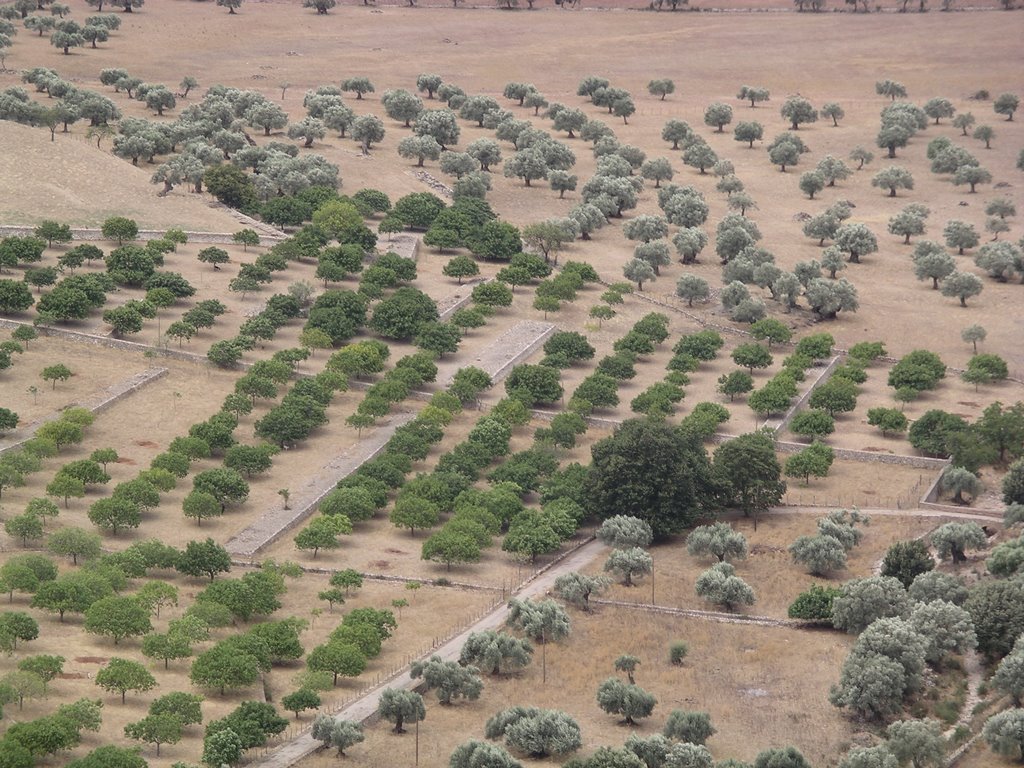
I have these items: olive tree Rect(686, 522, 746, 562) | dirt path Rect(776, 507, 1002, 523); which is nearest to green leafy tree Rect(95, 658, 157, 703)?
olive tree Rect(686, 522, 746, 562)

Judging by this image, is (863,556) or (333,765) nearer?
(333,765)

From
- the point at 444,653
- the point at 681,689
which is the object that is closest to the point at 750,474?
the point at 681,689

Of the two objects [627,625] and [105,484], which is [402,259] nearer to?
[105,484]

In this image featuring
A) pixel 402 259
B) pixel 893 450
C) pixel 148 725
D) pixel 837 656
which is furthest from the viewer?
pixel 402 259

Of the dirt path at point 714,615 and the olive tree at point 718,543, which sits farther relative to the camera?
the olive tree at point 718,543

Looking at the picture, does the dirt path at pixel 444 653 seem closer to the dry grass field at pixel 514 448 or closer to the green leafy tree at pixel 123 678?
the dry grass field at pixel 514 448

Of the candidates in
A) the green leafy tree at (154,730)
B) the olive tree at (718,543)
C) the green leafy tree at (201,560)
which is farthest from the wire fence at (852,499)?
the green leafy tree at (154,730)

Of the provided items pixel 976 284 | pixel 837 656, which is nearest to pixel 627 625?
pixel 837 656

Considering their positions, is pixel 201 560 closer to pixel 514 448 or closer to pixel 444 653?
pixel 444 653
